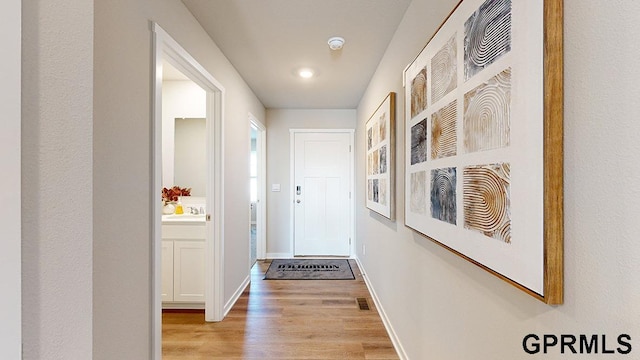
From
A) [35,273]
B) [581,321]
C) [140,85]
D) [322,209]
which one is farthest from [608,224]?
[322,209]

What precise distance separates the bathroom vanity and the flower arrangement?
0.57 metres

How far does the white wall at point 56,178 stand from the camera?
2.14 feet

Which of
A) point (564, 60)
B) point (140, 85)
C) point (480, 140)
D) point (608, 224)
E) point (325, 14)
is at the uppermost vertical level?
point (325, 14)

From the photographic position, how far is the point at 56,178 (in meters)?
0.71

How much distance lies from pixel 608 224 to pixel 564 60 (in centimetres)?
38

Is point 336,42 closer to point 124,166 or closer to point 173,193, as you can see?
point 124,166

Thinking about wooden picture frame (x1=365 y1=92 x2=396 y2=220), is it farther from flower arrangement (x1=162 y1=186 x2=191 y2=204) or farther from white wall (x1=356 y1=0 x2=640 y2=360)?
flower arrangement (x1=162 y1=186 x2=191 y2=204)

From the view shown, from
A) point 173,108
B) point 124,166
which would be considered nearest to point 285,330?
point 124,166

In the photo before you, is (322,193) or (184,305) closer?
(184,305)

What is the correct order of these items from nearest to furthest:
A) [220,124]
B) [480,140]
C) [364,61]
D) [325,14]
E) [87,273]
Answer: [87,273] < [480,140] < [325,14] < [220,124] < [364,61]

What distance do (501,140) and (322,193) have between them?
378 cm

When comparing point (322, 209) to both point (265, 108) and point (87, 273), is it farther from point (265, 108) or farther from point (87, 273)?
point (87, 273)

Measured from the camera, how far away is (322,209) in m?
4.57

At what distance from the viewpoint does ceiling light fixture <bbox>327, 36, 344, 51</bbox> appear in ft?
7.45
